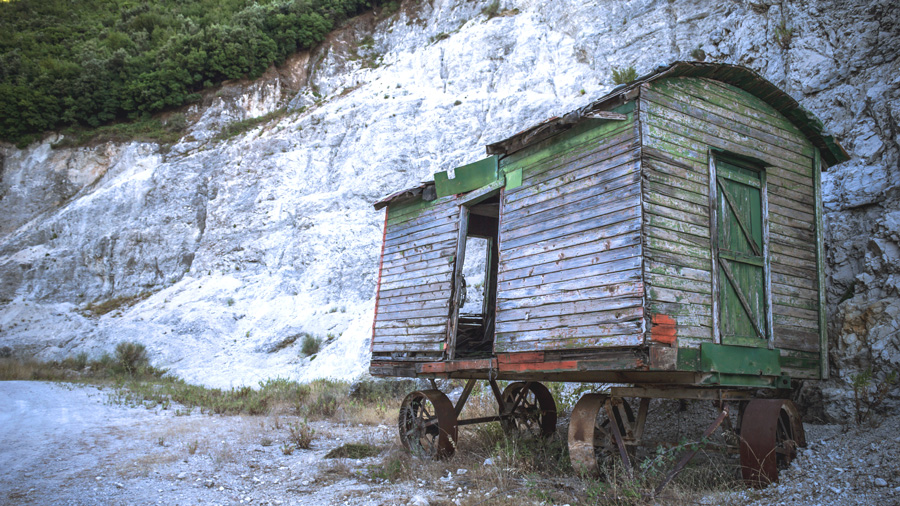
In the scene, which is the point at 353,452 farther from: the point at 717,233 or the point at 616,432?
the point at 717,233

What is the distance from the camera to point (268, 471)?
25.0 ft

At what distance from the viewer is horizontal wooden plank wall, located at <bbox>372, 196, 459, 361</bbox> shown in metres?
8.80

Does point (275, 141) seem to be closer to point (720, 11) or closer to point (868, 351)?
point (720, 11)

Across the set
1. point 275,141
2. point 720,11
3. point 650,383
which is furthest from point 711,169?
point 275,141

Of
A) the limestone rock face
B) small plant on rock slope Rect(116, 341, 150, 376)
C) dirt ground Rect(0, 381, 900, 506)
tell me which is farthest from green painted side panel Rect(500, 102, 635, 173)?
small plant on rock slope Rect(116, 341, 150, 376)

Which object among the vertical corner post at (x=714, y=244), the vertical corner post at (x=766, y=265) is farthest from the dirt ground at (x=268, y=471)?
the vertical corner post at (x=714, y=244)

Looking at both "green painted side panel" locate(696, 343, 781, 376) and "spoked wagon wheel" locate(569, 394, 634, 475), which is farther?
"spoked wagon wheel" locate(569, 394, 634, 475)

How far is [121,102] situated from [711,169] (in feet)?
109

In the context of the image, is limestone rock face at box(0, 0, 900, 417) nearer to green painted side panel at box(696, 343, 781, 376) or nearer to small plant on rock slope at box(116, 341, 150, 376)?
small plant on rock slope at box(116, 341, 150, 376)

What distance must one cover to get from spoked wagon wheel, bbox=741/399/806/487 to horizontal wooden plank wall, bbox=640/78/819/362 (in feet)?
2.83

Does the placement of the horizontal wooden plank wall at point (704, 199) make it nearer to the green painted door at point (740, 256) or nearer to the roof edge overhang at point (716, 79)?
the roof edge overhang at point (716, 79)

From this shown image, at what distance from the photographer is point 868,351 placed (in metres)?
7.45

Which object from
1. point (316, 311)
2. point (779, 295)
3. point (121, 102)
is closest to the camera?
point (779, 295)

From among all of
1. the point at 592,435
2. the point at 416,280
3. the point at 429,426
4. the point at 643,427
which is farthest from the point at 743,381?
the point at 416,280
